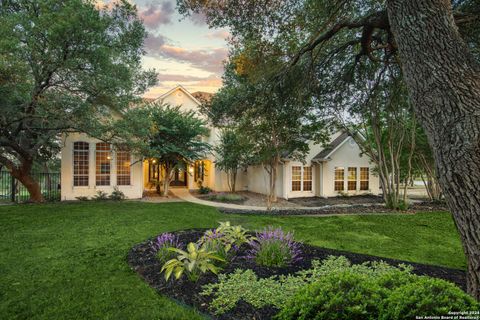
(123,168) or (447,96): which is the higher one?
(447,96)

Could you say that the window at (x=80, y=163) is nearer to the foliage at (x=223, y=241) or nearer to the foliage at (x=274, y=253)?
the foliage at (x=223, y=241)

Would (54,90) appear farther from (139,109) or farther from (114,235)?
(114,235)

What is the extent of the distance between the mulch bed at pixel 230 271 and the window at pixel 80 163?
434 inches

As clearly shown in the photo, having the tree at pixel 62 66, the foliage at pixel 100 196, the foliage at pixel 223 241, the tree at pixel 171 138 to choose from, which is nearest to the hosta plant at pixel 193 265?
the foliage at pixel 223 241

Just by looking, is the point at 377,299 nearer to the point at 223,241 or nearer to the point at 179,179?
the point at 223,241

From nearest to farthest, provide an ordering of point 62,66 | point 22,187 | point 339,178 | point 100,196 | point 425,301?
1. point 425,301
2. point 62,66
3. point 100,196
4. point 22,187
5. point 339,178

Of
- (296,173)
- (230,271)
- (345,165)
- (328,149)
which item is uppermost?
(328,149)

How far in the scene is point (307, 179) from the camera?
17.7 m

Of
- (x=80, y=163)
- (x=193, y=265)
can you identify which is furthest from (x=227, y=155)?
(x=193, y=265)

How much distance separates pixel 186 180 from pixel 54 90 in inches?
512

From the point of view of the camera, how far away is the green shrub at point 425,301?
5.82ft

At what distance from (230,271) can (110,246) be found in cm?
337

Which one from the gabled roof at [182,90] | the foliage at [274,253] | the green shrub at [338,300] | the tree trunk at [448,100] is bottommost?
the foliage at [274,253]

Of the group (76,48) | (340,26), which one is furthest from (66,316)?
(76,48)
